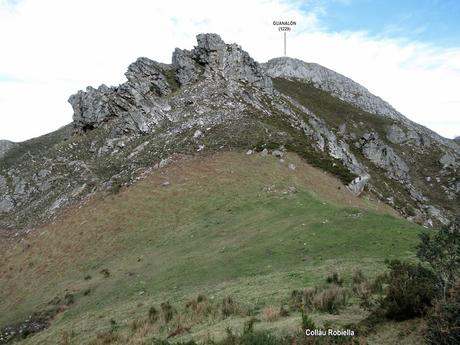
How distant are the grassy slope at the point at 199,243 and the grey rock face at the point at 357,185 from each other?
6.65 feet

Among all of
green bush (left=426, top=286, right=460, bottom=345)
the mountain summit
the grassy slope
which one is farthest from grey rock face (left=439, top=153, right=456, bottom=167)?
green bush (left=426, top=286, right=460, bottom=345)

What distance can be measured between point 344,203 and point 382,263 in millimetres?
21978

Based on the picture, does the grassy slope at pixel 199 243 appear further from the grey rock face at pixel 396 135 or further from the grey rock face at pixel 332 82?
the grey rock face at pixel 332 82

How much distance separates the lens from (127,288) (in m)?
30.6

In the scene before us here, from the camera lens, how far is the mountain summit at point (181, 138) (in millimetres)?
51938

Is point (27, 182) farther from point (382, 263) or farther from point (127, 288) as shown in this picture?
point (382, 263)

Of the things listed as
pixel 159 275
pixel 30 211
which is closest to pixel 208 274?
pixel 159 275

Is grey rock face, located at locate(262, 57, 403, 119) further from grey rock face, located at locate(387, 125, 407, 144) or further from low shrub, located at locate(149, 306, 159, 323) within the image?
low shrub, located at locate(149, 306, 159, 323)

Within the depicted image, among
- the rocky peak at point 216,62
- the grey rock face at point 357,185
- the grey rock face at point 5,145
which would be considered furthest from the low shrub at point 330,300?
the grey rock face at point 5,145

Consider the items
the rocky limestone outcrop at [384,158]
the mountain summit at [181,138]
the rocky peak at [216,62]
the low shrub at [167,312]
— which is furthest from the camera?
the rocky limestone outcrop at [384,158]

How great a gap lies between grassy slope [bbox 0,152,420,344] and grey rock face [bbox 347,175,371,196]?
79.8 inches

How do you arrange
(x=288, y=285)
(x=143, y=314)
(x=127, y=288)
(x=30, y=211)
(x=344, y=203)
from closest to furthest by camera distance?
(x=288, y=285) < (x=143, y=314) < (x=127, y=288) < (x=344, y=203) < (x=30, y=211)

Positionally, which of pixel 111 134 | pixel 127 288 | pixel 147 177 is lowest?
pixel 127 288

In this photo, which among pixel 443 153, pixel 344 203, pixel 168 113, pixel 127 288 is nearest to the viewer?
pixel 127 288
